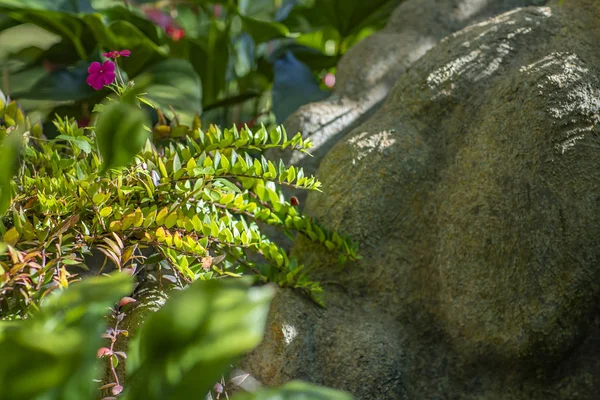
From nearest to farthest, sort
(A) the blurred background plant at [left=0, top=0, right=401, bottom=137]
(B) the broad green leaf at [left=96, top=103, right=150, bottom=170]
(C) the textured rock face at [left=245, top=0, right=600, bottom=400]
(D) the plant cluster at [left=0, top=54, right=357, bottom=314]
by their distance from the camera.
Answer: (B) the broad green leaf at [left=96, top=103, right=150, bottom=170] < (D) the plant cluster at [left=0, top=54, right=357, bottom=314] < (C) the textured rock face at [left=245, top=0, right=600, bottom=400] < (A) the blurred background plant at [left=0, top=0, right=401, bottom=137]

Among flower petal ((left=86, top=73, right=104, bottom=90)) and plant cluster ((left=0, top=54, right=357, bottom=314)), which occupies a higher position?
flower petal ((left=86, top=73, right=104, bottom=90))

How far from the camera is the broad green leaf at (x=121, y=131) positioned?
61 cm

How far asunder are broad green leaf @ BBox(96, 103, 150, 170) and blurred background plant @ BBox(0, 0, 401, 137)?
87cm

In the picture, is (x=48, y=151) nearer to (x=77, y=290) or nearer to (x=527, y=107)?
(x=77, y=290)

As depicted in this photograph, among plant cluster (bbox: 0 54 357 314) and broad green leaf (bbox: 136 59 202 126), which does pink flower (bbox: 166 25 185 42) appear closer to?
broad green leaf (bbox: 136 59 202 126)

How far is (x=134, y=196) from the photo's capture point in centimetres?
106

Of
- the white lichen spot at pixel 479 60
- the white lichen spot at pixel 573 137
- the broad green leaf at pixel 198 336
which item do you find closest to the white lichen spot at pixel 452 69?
the white lichen spot at pixel 479 60

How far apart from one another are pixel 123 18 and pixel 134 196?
123 cm

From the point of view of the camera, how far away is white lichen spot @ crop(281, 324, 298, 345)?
1.11 meters

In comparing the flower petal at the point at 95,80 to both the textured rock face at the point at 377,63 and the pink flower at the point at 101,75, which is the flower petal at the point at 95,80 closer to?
the pink flower at the point at 101,75

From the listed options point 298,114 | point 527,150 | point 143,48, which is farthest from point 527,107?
point 143,48

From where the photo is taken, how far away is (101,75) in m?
1.10

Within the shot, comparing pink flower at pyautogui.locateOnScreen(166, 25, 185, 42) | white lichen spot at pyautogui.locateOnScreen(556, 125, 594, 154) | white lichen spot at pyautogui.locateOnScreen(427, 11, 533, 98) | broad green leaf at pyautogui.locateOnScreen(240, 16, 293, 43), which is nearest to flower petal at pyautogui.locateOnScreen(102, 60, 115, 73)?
white lichen spot at pyautogui.locateOnScreen(427, 11, 533, 98)

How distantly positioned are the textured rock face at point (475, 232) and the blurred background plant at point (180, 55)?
22.8 inches
